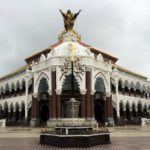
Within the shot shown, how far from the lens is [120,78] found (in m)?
48.9

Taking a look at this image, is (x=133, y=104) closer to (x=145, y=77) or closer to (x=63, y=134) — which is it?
(x=145, y=77)

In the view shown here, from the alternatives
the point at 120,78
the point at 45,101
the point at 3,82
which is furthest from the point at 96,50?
the point at 3,82

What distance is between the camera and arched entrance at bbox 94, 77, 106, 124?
40956 mm

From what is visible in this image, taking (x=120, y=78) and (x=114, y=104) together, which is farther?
(x=120, y=78)

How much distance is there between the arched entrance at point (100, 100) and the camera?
40956mm

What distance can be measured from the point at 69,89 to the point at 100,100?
714 centimetres

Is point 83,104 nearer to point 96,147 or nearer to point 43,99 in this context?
point 43,99

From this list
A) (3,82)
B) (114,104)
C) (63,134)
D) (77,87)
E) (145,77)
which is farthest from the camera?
(145,77)

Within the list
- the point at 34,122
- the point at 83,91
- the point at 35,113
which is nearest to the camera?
the point at 83,91

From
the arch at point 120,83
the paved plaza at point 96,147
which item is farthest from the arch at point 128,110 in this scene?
the paved plaza at point 96,147

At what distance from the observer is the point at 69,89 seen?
3819 centimetres

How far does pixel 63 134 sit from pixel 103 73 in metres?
27.6

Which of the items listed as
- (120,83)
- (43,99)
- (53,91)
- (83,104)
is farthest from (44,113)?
(120,83)

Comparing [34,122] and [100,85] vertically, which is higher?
[100,85]
